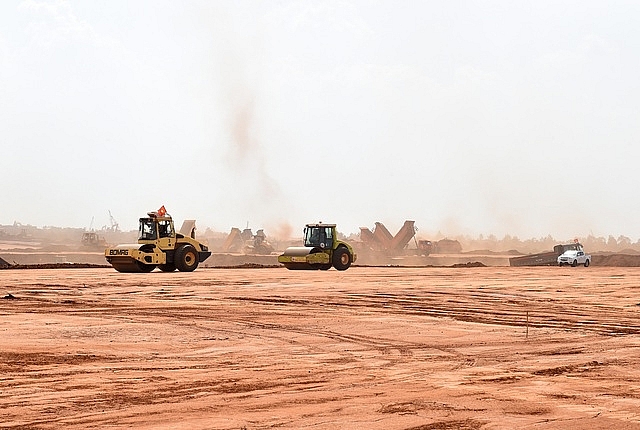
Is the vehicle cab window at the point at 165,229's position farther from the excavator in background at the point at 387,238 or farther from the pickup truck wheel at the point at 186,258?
the excavator in background at the point at 387,238

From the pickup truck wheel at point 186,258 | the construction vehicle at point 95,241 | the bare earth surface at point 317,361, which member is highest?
the construction vehicle at point 95,241

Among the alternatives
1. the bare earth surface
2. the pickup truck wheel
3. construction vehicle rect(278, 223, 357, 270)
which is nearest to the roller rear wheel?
construction vehicle rect(278, 223, 357, 270)

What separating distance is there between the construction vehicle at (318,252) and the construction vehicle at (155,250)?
5412 millimetres

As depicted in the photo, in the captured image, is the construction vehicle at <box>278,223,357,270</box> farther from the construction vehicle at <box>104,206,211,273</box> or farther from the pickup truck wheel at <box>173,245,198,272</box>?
the construction vehicle at <box>104,206,211,273</box>

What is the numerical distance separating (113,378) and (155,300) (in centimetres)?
1283

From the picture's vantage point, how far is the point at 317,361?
521 inches

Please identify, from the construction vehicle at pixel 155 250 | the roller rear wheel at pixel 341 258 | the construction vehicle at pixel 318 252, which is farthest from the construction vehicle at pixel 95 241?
the construction vehicle at pixel 155 250

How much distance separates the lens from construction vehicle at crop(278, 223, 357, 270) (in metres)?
42.2

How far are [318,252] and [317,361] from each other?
29.0 m

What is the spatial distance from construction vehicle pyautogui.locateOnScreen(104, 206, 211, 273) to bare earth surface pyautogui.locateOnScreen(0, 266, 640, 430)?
435 inches

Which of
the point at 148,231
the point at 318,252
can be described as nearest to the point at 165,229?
the point at 148,231

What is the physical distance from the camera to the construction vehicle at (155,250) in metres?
37.4

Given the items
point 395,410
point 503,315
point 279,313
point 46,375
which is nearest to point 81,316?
point 279,313

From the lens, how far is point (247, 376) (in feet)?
38.8
